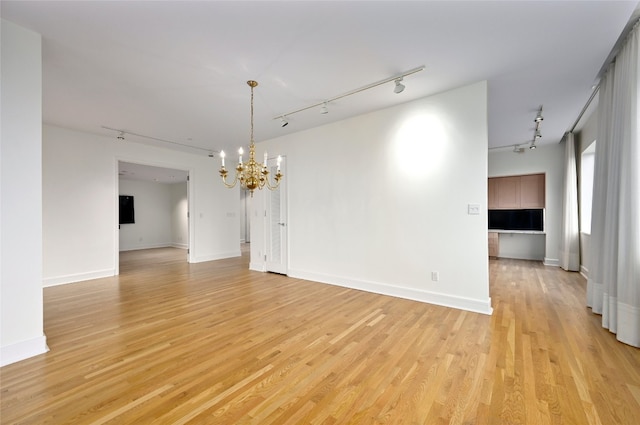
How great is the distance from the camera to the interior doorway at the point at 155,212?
31.0 ft

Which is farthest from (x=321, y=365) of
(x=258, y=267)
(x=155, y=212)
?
(x=155, y=212)

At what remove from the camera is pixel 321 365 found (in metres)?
2.18

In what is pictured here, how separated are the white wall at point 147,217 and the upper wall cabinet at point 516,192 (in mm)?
11405

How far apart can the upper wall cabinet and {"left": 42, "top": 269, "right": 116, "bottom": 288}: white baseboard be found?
931 centimetres

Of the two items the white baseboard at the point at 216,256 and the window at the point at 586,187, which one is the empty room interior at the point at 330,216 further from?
the white baseboard at the point at 216,256

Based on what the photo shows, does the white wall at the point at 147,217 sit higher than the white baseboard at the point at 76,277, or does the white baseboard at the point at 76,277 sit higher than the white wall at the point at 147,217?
the white wall at the point at 147,217

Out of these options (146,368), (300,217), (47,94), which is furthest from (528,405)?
(47,94)

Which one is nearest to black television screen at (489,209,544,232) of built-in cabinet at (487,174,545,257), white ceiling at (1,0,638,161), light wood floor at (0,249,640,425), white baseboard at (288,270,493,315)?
built-in cabinet at (487,174,545,257)

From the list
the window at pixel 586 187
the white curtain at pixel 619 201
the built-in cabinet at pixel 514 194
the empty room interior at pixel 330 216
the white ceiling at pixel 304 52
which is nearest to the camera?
the empty room interior at pixel 330 216

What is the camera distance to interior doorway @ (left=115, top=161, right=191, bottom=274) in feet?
31.0

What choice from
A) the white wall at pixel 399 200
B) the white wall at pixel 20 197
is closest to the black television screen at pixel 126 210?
the white wall at pixel 399 200

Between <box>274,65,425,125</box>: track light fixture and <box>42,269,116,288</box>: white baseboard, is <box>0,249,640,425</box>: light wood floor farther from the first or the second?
<box>274,65,425,125</box>: track light fixture

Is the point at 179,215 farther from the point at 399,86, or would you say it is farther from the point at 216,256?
the point at 399,86

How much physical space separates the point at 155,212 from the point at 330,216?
28.1 feet
